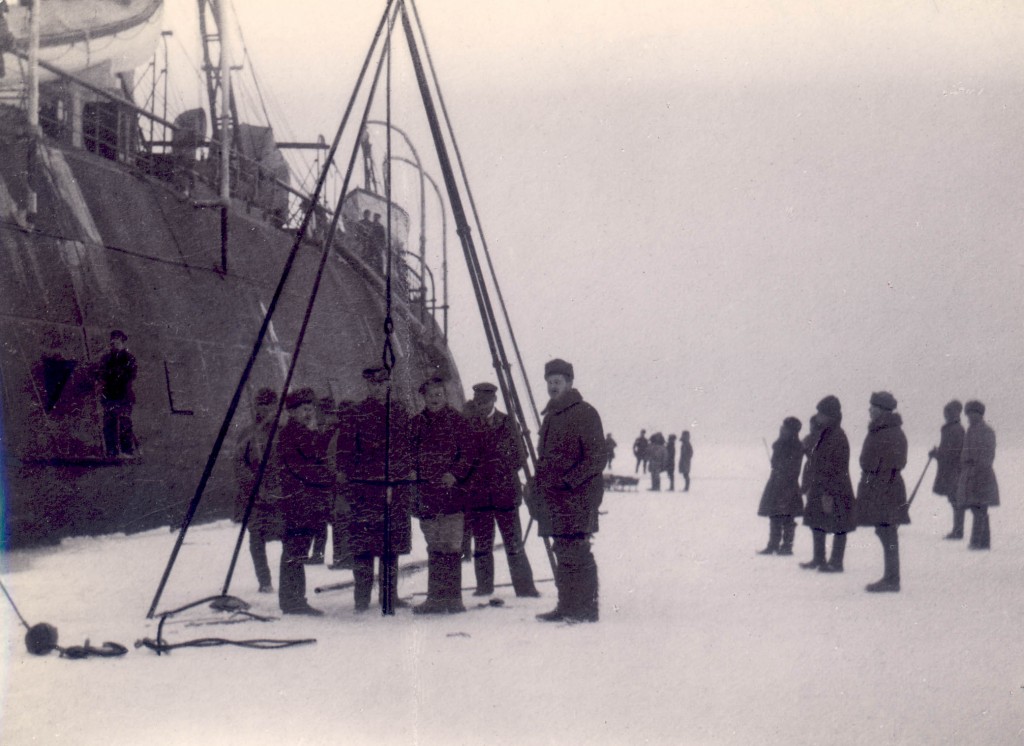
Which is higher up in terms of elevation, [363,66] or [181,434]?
[363,66]

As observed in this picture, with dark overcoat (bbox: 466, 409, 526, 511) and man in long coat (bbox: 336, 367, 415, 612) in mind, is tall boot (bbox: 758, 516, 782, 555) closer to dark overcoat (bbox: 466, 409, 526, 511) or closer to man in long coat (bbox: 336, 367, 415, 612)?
dark overcoat (bbox: 466, 409, 526, 511)

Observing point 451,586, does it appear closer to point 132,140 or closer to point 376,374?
point 376,374

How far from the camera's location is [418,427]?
25.0ft

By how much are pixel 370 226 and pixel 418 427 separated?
1325 centimetres

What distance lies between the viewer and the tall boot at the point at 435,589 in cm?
733

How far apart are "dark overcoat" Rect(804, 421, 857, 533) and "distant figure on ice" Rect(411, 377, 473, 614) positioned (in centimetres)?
375

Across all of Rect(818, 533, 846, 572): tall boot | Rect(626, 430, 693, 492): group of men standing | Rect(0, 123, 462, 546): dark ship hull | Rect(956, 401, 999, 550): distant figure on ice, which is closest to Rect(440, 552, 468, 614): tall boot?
Rect(0, 123, 462, 546): dark ship hull

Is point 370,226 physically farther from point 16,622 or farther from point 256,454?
point 16,622

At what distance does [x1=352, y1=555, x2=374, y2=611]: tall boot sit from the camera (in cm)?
744

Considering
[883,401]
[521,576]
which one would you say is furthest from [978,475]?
[521,576]

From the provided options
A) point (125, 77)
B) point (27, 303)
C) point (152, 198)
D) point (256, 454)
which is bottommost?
point (256, 454)

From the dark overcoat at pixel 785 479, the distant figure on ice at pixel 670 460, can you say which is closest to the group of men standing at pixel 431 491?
the dark overcoat at pixel 785 479

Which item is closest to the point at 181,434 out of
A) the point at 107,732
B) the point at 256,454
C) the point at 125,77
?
the point at 256,454

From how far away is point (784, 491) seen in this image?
11.7 meters
